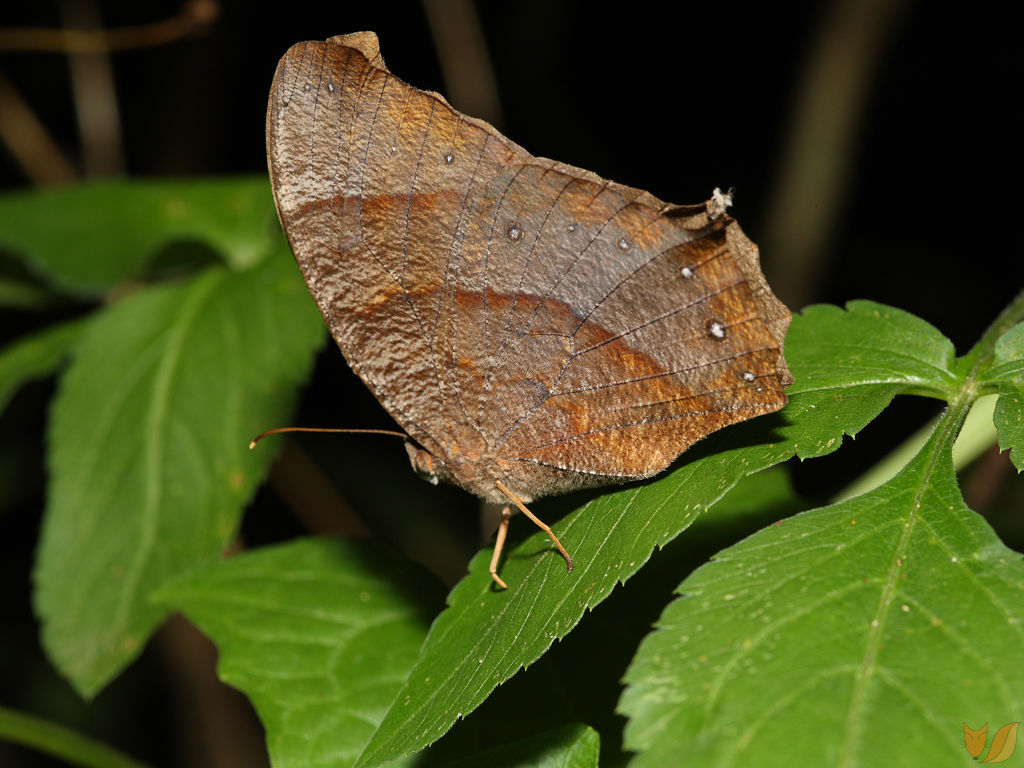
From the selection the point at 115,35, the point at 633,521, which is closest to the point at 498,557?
the point at 633,521

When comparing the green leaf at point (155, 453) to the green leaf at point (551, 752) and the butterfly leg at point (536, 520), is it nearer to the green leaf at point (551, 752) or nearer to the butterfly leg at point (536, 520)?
the butterfly leg at point (536, 520)

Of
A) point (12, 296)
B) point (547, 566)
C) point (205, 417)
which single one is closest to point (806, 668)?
point (547, 566)

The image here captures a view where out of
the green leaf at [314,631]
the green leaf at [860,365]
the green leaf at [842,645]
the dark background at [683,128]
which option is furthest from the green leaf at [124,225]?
the green leaf at [842,645]

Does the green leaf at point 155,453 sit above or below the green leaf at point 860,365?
below

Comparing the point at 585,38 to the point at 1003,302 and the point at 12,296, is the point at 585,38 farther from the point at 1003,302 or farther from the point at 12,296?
the point at 12,296

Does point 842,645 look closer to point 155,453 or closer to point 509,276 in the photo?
point 509,276

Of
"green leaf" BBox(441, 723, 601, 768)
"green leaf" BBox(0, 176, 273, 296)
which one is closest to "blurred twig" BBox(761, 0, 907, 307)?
"green leaf" BBox(0, 176, 273, 296)
